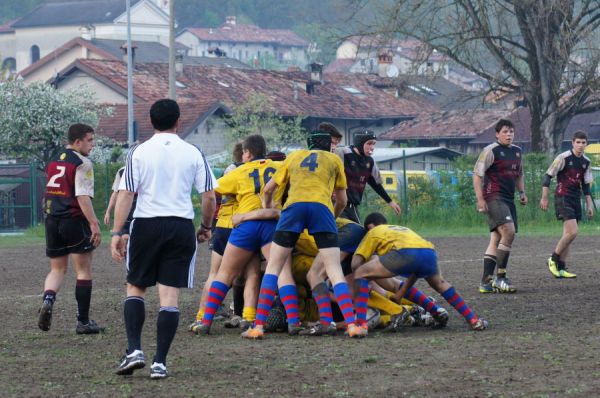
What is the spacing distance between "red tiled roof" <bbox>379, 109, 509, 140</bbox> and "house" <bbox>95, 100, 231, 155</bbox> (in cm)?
1344

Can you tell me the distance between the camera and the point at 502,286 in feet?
45.0

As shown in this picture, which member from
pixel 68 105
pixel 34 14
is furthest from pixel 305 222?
pixel 34 14

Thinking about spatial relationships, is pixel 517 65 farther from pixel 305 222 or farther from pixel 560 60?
pixel 305 222

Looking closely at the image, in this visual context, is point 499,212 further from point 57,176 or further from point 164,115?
point 164,115

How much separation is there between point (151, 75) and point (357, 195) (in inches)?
2039

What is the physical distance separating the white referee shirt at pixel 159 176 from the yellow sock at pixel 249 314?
2528 mm

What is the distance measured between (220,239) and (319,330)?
1.58 meters

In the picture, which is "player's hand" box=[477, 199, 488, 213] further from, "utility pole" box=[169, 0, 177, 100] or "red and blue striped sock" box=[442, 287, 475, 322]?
"utility pole" box=[169, 0, 177, 100]

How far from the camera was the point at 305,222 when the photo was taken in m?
10.0

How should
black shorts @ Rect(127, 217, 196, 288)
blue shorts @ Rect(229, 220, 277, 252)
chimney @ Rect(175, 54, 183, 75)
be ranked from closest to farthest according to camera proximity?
black shorts @ Rect(127, 217, 196, 288)
blue shorts @ Rect(229, 220, 277, 252)
chimney @ Rect(175, 54, 183, 75)

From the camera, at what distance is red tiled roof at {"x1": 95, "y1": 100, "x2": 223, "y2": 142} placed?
5294 cm

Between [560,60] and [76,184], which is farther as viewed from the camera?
[560,60]

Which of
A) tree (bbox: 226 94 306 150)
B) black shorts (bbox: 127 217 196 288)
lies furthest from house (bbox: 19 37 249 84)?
black shorts (bbox: 127 217 196 288)

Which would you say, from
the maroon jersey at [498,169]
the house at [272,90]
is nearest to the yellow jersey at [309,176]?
the maroon jersey at [498,169]
